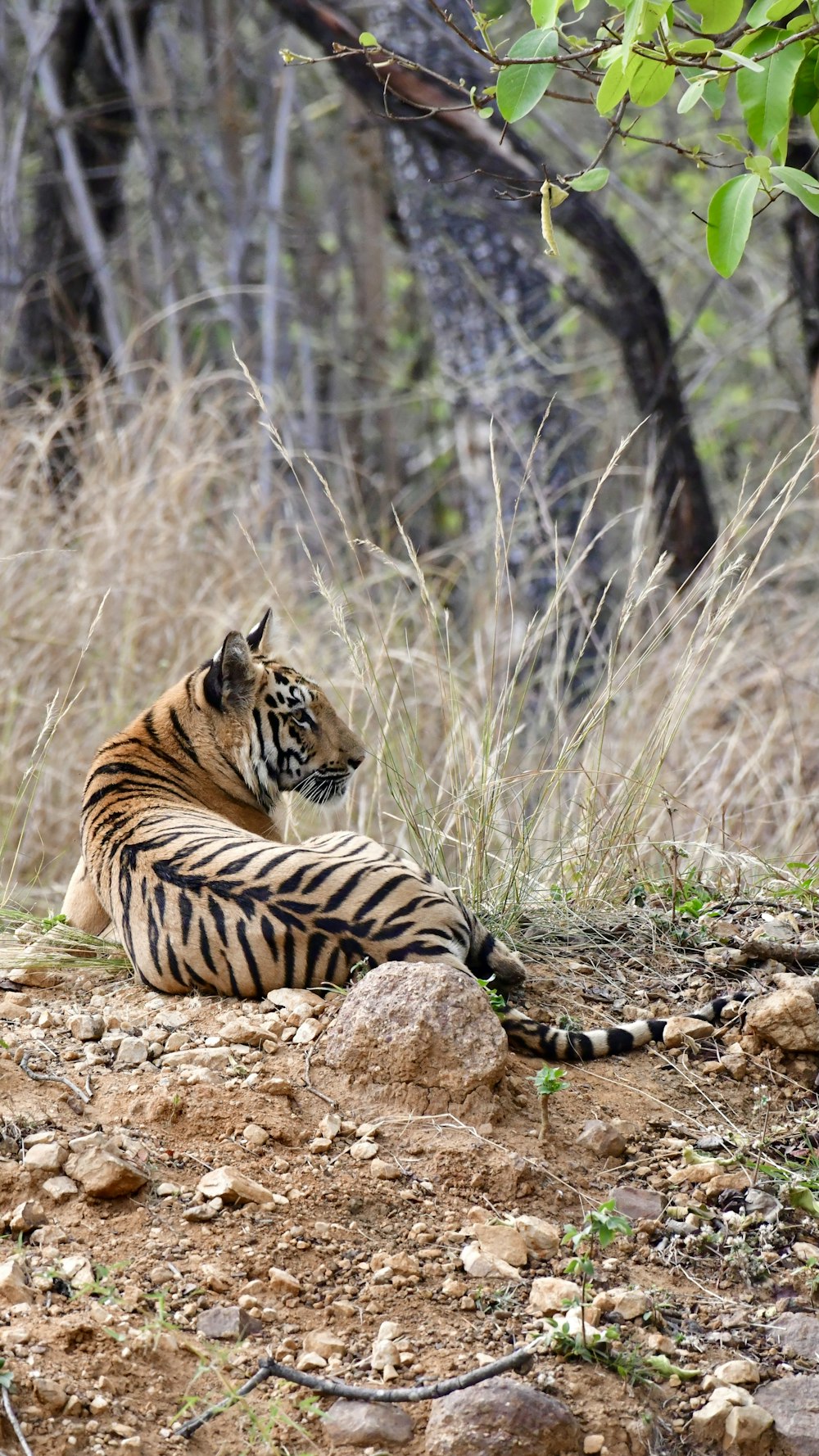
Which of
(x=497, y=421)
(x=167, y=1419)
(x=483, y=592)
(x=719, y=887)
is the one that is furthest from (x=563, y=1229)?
(x=497, y=421)

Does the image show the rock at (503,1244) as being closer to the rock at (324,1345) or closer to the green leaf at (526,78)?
the rock at (324,1345)

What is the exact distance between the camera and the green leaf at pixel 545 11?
2479 millimetres

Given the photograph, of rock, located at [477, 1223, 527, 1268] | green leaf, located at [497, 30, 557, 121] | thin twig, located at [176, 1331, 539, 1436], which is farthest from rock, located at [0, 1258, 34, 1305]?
green leaf, located at [497, 30, 557, 121]

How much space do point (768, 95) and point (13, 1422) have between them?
228 centimetres

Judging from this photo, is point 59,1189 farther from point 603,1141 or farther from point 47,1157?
point 603,1141

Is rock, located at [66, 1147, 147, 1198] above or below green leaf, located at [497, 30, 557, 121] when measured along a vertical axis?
below

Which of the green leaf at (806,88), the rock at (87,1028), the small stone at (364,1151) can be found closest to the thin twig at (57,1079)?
the rock at (87,1028)

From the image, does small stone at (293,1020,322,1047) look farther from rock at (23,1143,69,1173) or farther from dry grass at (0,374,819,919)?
dry grass at (0,374,819,919)

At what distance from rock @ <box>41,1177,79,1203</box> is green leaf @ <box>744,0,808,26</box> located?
7.47 ft

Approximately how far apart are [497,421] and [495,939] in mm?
6204

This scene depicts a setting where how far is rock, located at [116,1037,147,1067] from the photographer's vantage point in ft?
10.6

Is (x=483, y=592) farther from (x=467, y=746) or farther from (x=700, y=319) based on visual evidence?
(x=700, y=319)

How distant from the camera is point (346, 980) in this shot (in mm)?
3428

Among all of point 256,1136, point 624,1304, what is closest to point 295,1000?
→ point 256,1136
